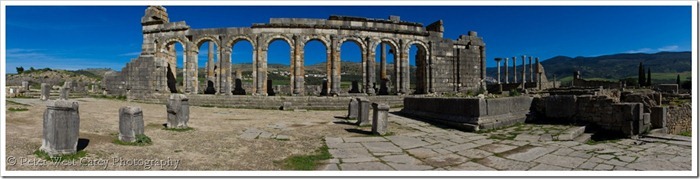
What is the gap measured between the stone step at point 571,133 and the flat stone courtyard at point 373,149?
0.05 meters

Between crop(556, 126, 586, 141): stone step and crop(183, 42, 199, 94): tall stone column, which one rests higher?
crop(183, 42, 199, 94): tall stone column

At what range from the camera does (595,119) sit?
8492mm

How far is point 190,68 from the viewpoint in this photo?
1988cm

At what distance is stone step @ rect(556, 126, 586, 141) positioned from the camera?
721 centimetres

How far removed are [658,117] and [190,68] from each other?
19.9 metres

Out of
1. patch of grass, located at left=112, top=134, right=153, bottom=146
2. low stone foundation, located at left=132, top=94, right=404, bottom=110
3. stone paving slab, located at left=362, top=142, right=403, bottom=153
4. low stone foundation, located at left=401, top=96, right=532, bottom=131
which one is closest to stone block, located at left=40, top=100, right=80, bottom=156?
patch of grass, located at left=112, top=134, right=153, bottom=146

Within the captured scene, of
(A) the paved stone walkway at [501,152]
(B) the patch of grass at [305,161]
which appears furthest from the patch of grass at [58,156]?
(A) the paved stone walkway at [501,152]

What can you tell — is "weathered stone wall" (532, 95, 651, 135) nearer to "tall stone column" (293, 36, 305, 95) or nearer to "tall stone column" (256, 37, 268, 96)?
"tall stone column" (293, 36, 305, 95)

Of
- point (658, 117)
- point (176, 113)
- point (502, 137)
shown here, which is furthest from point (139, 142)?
point (658, 117)

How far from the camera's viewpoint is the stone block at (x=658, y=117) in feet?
27.3

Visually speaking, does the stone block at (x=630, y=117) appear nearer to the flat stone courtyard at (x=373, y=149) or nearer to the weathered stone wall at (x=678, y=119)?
the flat stone courtyard at (x=373, y=149)

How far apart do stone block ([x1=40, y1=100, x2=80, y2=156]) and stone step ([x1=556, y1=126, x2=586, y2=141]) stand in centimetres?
837

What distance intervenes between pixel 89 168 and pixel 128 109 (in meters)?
2.04

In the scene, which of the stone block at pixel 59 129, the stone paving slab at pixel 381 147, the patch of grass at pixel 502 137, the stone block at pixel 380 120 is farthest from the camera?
the stone block at pixel 380 120
